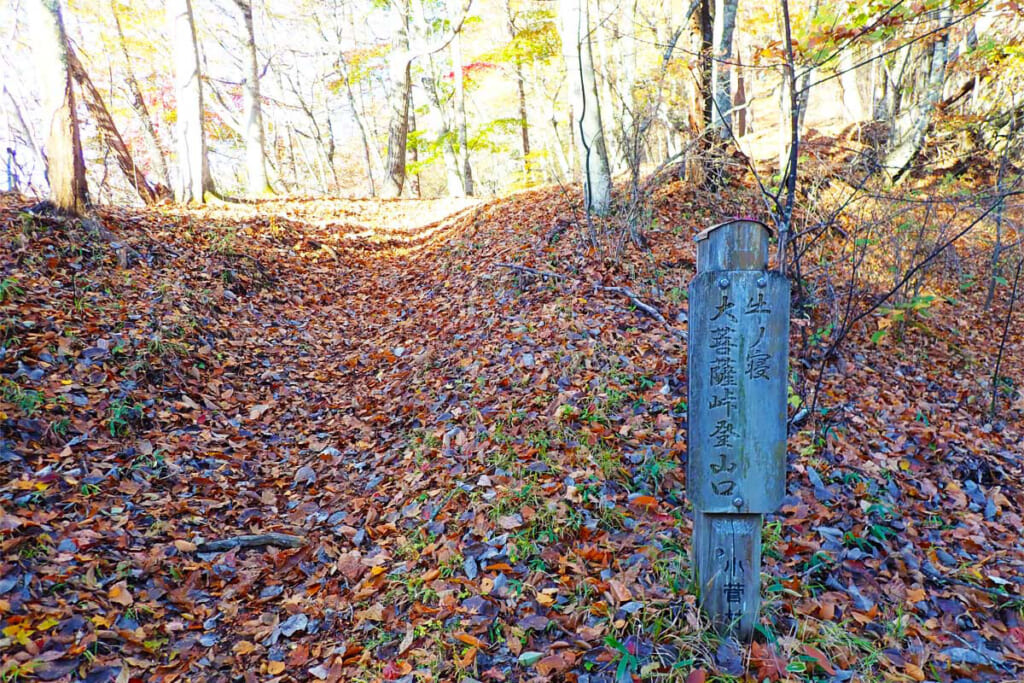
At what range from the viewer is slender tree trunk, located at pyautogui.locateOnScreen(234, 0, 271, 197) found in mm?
12140

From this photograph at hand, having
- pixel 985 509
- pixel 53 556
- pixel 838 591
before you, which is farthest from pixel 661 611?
pixel 53 556

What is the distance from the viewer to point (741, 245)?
248cm

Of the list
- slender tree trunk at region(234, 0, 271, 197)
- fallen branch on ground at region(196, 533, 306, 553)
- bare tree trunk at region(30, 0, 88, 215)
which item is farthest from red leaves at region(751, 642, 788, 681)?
slender tree trunk at region(234, 0, 271, 197)

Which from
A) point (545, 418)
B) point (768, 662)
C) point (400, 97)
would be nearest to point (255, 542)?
point (545, 418)

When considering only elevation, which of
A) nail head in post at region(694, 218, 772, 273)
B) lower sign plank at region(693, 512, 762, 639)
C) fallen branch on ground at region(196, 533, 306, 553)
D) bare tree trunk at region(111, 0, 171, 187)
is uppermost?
bare tree trunk at region(111, 0, 171, 187)

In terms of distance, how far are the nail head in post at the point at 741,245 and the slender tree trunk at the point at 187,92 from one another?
10333mm

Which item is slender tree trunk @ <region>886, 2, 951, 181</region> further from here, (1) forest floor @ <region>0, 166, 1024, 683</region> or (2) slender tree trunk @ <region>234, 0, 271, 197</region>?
(2) slender tree trunk @ <region>234, 0, 271, 197</region>

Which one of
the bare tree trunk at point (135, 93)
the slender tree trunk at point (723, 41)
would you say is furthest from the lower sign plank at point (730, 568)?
the bare tree trunk at point (135, 93)

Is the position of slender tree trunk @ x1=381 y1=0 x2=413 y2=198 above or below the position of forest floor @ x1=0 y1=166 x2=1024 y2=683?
above

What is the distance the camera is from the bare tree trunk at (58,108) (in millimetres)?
6797

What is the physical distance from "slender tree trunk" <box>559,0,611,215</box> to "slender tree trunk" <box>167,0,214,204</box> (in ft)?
21.3

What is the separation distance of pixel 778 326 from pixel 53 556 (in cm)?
421

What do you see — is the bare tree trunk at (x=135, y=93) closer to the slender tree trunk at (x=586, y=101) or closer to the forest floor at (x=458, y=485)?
the forest floor at (x=458, y=485)

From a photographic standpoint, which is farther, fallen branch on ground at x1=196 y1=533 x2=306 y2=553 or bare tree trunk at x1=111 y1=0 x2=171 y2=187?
bare tree trunk at x1=111 y1=0 x2=171 y2=187
